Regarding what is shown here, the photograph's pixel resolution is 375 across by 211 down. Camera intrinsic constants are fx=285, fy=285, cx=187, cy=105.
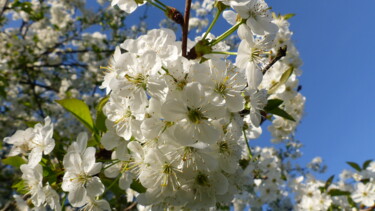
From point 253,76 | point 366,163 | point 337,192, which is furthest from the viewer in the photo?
point 366,163

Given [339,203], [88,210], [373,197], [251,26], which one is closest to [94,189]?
[88,210]

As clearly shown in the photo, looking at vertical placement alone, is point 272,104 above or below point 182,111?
above

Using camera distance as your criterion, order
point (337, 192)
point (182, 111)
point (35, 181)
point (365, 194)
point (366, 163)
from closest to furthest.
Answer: point (182, 111) < point (35, 181) < point (365, 194) < point (337, 192) < point (366, 163)

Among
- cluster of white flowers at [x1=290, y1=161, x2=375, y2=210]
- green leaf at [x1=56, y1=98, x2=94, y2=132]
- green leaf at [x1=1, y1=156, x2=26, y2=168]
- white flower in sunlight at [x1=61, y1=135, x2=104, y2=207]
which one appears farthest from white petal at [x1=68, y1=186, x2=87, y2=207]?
cluster of white flowers at [x1=290, y1=161, x2=375, y2=210]

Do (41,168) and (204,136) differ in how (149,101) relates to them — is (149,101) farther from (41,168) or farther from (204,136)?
(41,168)

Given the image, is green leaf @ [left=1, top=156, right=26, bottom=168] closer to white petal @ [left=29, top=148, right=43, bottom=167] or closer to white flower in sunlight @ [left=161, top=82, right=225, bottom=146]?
white petal @ [left=29, top=148, right=43, bottom=167]

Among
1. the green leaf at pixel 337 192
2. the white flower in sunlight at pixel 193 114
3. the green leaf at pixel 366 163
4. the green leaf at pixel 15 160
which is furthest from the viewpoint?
the green leaf at pixel 366 163

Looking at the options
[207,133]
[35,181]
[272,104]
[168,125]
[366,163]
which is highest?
[366,163]

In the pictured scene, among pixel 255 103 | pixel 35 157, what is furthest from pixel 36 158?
pixel 255 103

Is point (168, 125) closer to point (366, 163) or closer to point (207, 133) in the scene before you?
point (207, 133)

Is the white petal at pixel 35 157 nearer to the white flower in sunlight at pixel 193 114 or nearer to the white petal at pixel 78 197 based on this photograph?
the white petal at pixel 78 197

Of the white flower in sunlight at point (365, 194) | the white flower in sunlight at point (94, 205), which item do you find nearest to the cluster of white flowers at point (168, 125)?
the white flower in sunlight at point (94, 205)
